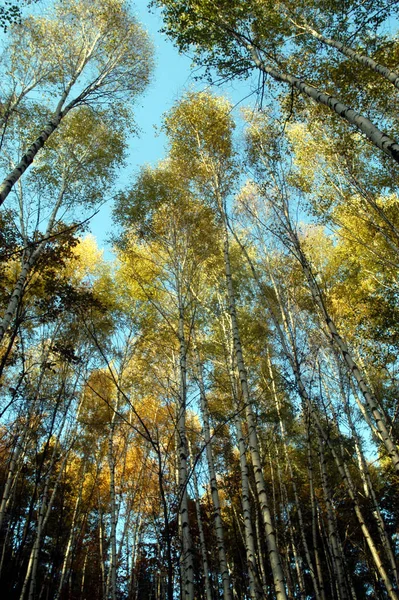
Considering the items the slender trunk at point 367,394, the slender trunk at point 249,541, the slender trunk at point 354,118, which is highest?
the slender trunk at point 354,118

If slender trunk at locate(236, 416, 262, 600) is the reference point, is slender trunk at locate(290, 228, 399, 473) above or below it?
above

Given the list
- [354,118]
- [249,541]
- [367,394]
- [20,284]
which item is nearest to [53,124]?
[20,284]

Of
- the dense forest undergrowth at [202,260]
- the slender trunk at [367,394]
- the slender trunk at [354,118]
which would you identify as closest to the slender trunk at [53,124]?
the dense forest undergrowth at [202,260]

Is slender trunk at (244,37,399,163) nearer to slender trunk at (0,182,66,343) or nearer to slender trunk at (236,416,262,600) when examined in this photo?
slender trunk at (0,182,66,343)

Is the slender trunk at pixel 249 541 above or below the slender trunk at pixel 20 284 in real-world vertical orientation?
below

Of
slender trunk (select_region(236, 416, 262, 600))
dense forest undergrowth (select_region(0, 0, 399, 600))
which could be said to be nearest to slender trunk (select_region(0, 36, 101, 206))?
dense forest undergrowth (select_region(0, 0, 399, 600))

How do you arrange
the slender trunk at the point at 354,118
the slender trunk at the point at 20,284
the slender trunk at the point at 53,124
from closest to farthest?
the slender trunk at the point at 354,118
the slender trunk at the point at 53,124
the slender trunk at the point at 20,284

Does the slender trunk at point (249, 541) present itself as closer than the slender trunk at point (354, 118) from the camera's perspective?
No

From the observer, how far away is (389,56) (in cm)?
694

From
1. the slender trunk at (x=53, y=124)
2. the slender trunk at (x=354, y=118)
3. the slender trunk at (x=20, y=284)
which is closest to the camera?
the slender trunk at (x=354, y=118)

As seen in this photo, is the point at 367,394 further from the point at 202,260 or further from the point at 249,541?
the point at 202,260

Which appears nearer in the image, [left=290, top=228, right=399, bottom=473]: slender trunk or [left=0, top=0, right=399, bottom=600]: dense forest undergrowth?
[left=290, top=228, right=399, bottom=473]: slender trunk

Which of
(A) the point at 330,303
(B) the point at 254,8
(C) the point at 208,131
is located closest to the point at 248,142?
(C) the point at 208,131

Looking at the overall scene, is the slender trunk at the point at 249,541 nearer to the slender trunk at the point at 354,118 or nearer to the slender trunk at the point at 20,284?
the slender trunk at the point at 20,284
